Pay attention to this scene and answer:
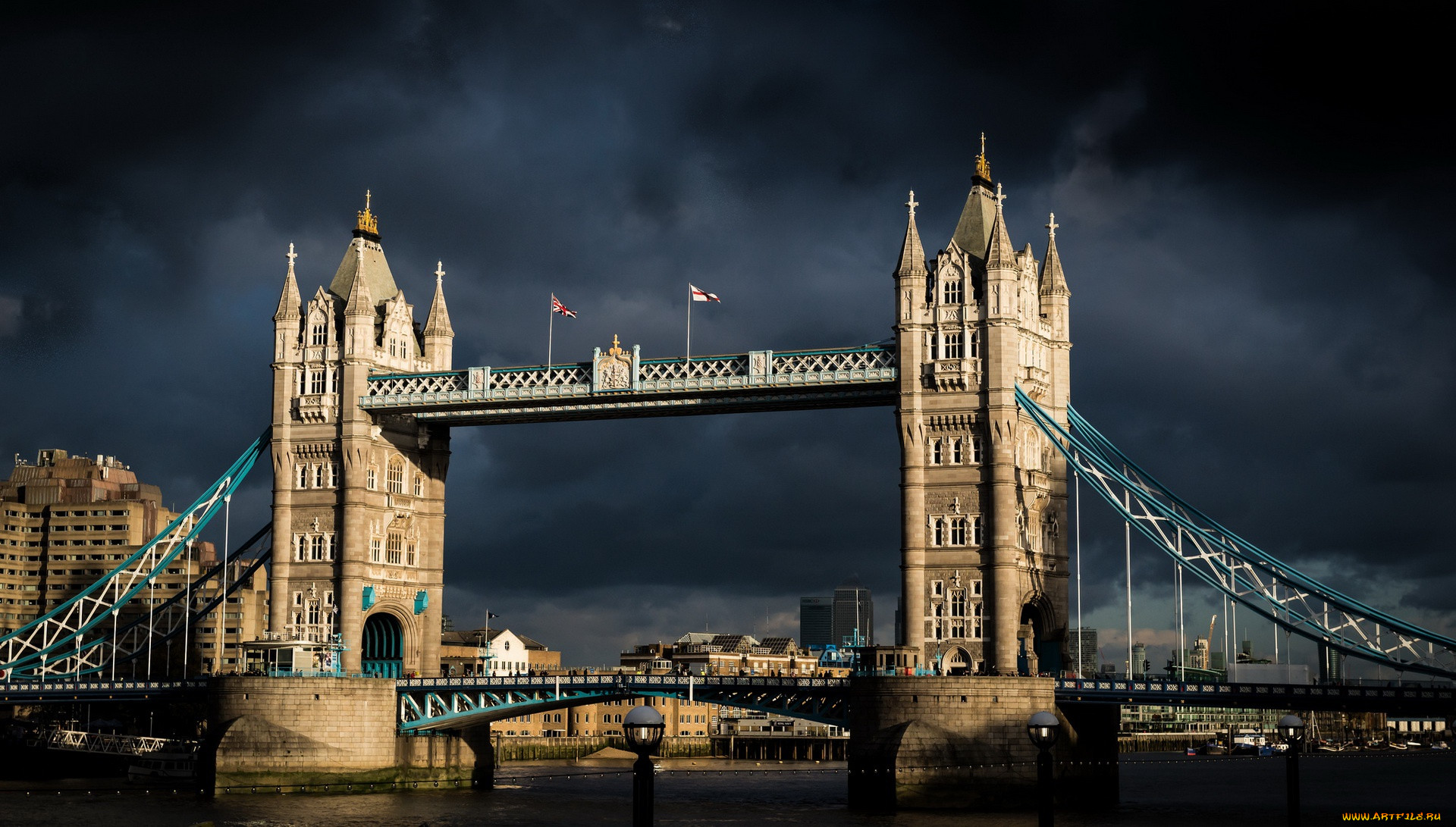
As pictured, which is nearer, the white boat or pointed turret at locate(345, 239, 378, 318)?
pointed turret at locate(345, 239, 378, 318)

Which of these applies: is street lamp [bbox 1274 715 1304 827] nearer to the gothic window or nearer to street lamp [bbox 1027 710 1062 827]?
street lamp [bbox 1027 710 1062 827]

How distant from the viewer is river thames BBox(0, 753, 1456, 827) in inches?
3366

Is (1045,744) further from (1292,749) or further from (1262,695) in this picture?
(1262,695)

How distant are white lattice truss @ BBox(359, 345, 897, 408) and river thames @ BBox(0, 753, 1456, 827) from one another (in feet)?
72.5

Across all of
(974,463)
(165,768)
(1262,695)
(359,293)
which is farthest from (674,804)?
(165,768)

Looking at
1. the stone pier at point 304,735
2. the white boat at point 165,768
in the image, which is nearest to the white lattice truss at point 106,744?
the white boat at point 165,768

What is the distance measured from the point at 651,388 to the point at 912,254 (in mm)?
16009

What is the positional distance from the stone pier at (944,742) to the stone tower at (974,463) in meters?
5.67

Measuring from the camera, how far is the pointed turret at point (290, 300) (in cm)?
11388

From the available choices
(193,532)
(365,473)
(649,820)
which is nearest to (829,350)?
(365,473)

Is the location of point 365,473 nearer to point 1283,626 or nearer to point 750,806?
point 750,806

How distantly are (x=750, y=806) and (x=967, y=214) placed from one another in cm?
3335

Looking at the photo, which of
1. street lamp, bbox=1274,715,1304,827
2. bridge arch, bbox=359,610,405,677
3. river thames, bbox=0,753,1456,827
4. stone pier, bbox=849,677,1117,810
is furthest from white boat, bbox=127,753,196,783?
street lamp, bbox=1274,715,1304,827

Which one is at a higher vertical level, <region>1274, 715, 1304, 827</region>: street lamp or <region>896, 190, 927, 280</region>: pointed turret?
<region>896, 190, 927, 280</region>: pointed turret
